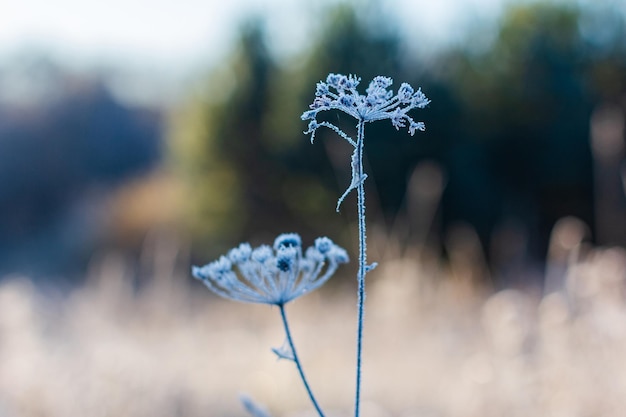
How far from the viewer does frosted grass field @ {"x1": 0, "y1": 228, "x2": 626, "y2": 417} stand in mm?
2781

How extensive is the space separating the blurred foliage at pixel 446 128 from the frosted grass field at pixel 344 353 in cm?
428

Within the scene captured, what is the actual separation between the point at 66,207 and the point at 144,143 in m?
4.53

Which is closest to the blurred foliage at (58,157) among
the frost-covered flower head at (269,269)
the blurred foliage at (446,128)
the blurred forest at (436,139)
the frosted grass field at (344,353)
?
the blurred forest at (436,139)

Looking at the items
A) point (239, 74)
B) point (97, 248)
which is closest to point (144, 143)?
point (97, 248)

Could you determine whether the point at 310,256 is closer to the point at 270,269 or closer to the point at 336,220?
the point at 270,269

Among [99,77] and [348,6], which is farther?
[99,77]

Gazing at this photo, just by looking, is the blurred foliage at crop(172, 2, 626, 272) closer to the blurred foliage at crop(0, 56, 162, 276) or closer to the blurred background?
the blurred background

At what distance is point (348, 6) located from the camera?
36.6 feet

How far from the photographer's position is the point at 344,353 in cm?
509

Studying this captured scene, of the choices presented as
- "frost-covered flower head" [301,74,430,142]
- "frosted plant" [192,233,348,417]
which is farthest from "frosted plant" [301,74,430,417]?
"frosted plant" [192,233,348,417]

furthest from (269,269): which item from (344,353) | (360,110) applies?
(344,353)

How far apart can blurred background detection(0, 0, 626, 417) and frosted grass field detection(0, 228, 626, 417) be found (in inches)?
0.7

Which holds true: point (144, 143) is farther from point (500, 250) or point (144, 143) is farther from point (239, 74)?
point (500, 250)

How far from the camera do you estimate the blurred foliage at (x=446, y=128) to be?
1101 centimetres
